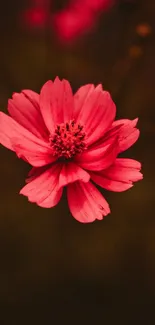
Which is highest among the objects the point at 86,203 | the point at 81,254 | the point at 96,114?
the point at 96,114

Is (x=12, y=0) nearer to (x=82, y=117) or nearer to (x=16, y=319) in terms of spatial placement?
(x=16, y=319)

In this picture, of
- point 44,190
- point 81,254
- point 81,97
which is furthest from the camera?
point 81,254

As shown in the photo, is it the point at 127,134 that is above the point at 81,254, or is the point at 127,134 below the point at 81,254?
above

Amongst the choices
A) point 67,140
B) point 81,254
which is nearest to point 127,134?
point 67,140

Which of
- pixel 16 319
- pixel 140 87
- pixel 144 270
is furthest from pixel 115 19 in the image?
pixel 16 319

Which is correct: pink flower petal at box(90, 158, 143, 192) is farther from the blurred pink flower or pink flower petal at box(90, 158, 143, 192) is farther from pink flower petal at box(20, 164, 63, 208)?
the blurred pink flower

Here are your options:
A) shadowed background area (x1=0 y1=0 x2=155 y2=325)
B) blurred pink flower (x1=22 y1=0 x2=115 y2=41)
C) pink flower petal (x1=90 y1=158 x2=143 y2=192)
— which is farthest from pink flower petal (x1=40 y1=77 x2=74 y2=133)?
blurred pink flower (x1=22 y1=0 x2=115 y2=41)

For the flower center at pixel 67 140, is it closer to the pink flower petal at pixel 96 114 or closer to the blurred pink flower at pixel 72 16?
the pink flower petal at pixel 96 114

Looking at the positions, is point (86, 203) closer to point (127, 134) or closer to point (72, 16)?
point (127, 134)
